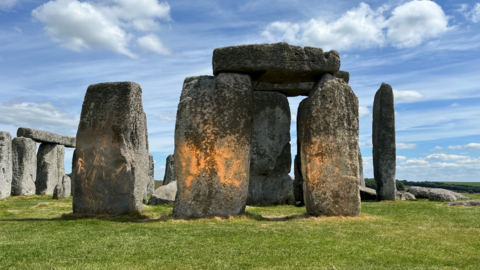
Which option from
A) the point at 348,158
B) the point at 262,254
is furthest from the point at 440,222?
the point at 262,254

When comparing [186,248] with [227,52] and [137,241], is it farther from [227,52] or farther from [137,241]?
[227,52]

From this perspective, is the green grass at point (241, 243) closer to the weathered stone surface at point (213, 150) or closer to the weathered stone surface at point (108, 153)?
the weathered stone surface at point (213, 150)

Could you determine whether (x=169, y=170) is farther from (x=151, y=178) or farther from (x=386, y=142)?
(x=386, y=142)

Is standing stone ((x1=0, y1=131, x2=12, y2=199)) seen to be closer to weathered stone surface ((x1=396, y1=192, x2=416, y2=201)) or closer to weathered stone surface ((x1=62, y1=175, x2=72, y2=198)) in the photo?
weathered stone surface ((x1=62, y1=175, x2=72, y2=198))

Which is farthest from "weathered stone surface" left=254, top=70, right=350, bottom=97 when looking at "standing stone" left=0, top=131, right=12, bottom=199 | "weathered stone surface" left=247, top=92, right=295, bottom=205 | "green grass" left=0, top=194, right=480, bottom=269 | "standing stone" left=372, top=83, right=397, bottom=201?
"standing stone" left=0, top=131, right=12, bottom=199

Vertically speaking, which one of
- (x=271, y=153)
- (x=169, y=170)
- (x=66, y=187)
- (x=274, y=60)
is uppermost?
(x=274, y=60)

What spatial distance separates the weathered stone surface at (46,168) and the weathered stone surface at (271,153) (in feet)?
37.1

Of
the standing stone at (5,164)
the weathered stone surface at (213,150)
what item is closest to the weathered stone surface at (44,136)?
the standing stone at (5,164)

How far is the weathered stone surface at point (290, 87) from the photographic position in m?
13.2

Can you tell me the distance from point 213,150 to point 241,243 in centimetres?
294

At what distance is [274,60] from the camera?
27.4 feet

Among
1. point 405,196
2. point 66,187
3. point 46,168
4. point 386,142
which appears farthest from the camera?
point 46,168

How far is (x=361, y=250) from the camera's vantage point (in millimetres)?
5078

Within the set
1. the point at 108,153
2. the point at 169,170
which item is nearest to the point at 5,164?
the point at 169,170
